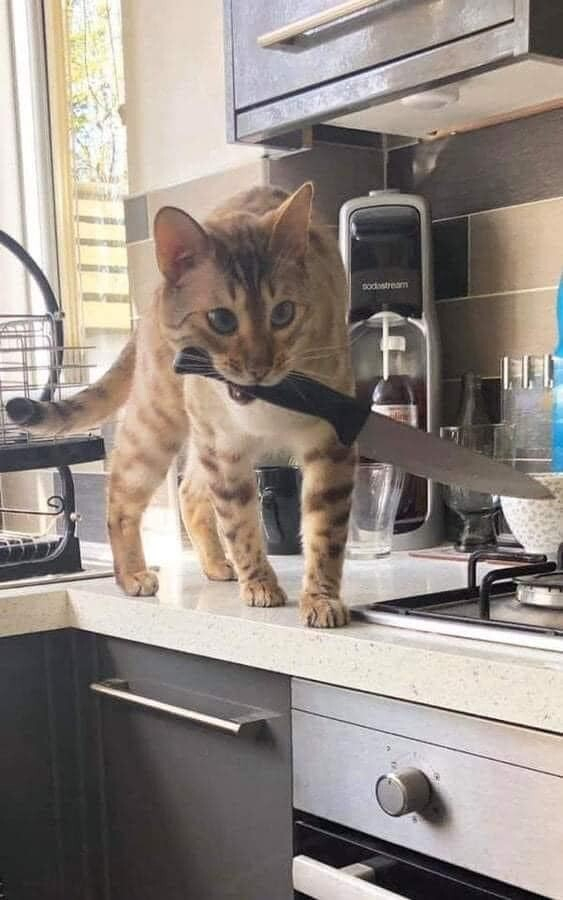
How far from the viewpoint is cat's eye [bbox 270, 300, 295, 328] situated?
3.59 feet

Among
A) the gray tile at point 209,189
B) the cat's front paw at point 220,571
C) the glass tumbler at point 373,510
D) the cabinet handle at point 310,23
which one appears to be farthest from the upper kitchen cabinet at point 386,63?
the cat's front paw at point 220,571

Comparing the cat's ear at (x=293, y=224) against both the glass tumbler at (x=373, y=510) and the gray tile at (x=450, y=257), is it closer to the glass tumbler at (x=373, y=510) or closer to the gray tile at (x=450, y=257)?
the glass tumbler at (x=373, y=510)

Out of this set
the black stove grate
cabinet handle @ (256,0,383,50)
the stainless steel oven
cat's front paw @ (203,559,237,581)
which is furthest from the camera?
cat's front paw @ (203,559,237,581)

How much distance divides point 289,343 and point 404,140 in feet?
2.46

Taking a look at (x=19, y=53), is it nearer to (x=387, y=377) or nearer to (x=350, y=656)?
(x=387, y=377)

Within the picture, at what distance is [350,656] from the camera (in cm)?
98

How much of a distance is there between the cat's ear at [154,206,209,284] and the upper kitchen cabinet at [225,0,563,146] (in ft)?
1.22

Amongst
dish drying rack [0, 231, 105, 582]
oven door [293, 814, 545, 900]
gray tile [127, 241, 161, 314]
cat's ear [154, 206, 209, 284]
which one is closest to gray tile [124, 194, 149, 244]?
gray tile [127, 241, 161, 314]

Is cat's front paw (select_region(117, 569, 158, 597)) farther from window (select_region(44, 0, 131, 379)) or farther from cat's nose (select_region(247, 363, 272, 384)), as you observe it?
window (select_region(44, 0, 131, 379))

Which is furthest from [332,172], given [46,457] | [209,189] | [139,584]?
[139,584]

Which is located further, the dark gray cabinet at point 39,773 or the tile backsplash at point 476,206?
the tile backsplash at point 476,206

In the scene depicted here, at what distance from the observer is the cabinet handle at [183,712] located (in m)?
1.09

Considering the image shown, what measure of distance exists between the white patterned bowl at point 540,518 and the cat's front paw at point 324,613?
1.04 ft

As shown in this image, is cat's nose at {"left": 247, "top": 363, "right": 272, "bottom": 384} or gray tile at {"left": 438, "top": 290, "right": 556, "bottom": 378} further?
gray tile at {"left": 438, "top": 290, "right": 556, "bottom": 378}
